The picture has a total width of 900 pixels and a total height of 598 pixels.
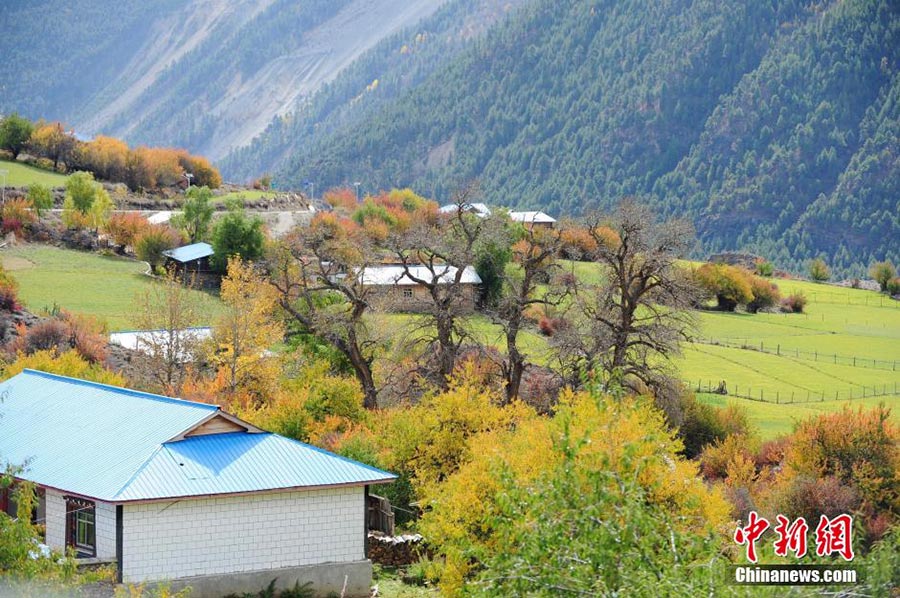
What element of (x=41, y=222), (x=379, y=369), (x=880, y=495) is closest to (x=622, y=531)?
(x=880, y=495)

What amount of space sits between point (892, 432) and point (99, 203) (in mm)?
66101

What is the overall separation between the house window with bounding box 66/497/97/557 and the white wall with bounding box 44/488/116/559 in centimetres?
17

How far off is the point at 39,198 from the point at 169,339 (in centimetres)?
4164

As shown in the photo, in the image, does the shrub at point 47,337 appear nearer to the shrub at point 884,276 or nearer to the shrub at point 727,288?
the shrub at point 727,288

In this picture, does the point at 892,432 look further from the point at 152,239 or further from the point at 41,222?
the point at 41,222

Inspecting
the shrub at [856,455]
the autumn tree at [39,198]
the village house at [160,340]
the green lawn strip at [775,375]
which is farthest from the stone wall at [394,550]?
the autumn tree at [39,198]

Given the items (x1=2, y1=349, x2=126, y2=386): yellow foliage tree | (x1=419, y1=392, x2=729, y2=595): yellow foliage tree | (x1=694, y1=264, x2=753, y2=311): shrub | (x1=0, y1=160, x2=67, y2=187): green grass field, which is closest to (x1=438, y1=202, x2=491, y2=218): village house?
(x1=2, y1=349, x2=126, y2=386): yellow foliage tree

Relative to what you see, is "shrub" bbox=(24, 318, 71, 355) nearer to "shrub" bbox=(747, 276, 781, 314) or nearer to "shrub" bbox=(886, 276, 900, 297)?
"shrub" bbox=(747, 276, 781, 314)

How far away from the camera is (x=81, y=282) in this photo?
2963 inches

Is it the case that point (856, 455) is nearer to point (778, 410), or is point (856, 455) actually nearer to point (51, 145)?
point (778, 410)

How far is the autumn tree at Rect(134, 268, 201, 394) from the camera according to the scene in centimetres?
5416

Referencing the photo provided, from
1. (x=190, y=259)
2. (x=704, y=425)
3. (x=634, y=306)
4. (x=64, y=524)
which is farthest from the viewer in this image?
(x=190, y=259)

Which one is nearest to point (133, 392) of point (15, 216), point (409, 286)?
point (409, 286)

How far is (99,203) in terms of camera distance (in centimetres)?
9400
